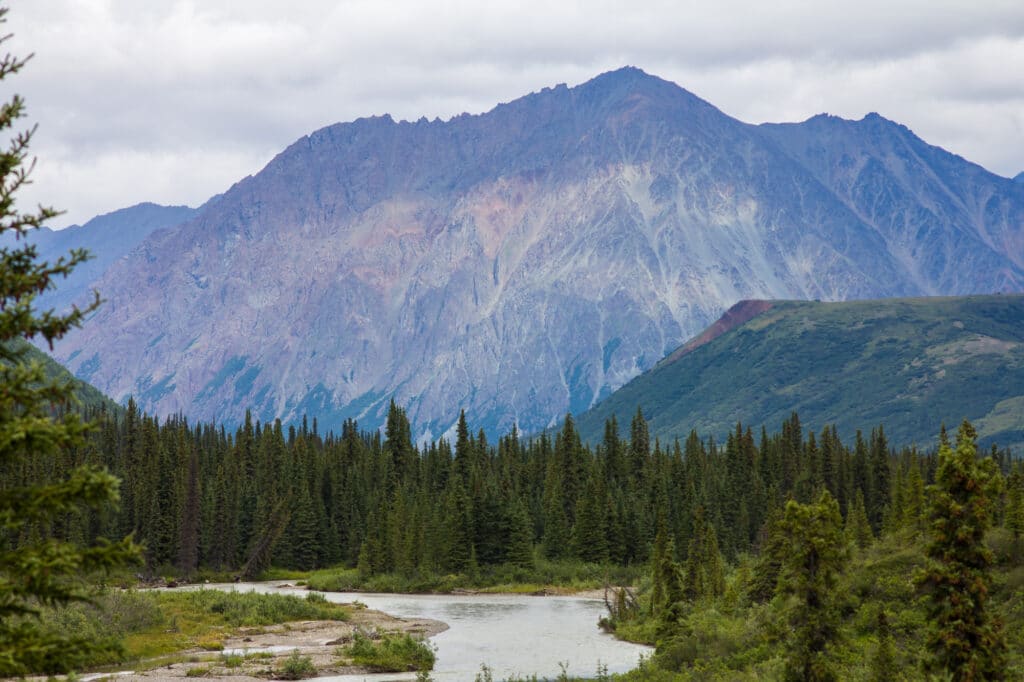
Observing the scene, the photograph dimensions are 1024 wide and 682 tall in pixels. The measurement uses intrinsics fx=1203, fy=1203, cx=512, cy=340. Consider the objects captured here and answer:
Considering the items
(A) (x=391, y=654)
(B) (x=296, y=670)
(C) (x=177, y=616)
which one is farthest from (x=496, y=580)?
(B) (x=296, y=670)

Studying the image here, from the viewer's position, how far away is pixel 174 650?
248ft

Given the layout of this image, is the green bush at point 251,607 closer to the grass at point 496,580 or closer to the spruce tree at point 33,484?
the grass at point 496,580

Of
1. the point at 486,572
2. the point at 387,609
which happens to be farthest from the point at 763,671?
the point at 486,572

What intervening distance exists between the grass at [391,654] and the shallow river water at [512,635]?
3.58 ft

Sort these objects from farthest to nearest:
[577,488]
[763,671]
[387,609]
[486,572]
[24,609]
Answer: [577,488] → [486,572] → [387,609] → [763,671] → [24,609]

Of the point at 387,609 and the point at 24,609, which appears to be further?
the point at 387,609

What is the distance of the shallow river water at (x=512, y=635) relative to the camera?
70.9m

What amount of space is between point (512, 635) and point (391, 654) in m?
16.5

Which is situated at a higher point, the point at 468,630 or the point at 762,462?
the point at 762,462

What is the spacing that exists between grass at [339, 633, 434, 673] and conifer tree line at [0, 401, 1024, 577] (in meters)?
61.4

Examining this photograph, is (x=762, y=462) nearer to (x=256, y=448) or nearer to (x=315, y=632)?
(x=256, y=448)

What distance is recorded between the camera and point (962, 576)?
132 ft

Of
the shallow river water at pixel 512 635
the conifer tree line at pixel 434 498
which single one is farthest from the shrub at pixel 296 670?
the conifer tree line at pixel 434 498

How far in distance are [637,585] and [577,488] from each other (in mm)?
44585
